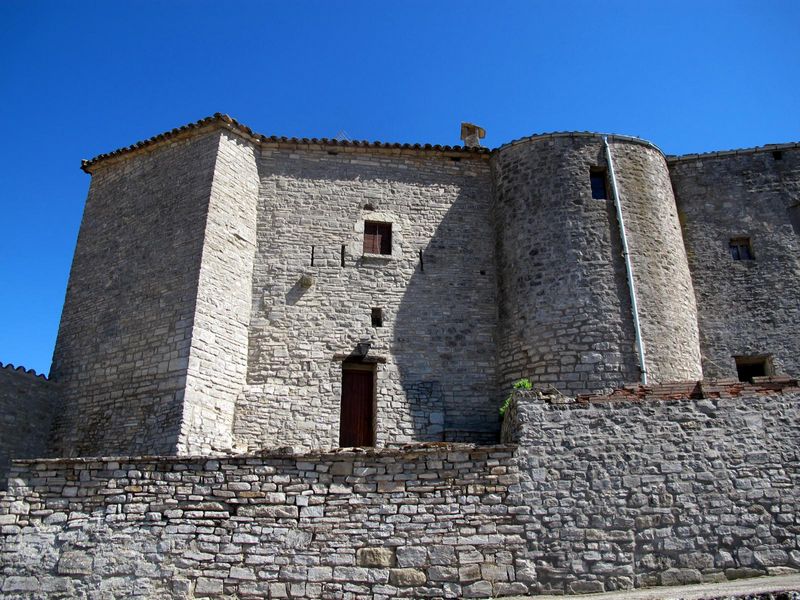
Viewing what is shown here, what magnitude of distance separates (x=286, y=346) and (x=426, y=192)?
16.8ft

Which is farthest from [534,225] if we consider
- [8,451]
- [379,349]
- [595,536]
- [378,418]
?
[8,451]

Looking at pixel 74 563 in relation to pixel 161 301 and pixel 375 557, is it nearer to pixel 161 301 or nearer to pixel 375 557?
pixel 375 557

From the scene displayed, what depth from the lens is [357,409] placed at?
14.6 meters

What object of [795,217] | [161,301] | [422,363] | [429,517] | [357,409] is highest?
[795,217]

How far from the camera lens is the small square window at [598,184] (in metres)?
15.5

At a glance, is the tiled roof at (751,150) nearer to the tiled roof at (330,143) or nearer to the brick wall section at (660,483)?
the tiled roof at (330,143)

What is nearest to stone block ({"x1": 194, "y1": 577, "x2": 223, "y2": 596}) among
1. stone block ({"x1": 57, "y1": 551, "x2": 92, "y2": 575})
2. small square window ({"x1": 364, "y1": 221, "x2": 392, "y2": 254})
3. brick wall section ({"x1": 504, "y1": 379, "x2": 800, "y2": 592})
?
stone block ({"x1": 57, "y1": 551, "x2": 92, "y2": 575})

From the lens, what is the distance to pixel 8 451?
1348 cm

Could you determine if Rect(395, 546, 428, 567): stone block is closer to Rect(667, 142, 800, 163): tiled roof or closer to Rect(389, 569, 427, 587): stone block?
Rect(389, 569, 427, 587): stone block

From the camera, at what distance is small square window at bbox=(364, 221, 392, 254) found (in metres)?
16.0

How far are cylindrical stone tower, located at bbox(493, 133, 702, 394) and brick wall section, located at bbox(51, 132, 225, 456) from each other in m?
6.74

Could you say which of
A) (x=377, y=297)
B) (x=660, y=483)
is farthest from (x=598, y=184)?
(x=660, y=483)

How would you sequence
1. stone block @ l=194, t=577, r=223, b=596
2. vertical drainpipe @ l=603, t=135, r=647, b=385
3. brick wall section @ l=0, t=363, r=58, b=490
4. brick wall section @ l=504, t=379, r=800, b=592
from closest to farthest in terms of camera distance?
stone block @ l=194, t=577, r=223, b=596 < brick wall section @ l=504, t=379, r=800, b=592 < brick wall section @ l=0, t=363, r=58, b=490 < vertical drainpipe @ l=603, t=135, r=647, b=385

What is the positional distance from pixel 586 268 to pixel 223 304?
7617 millimetres
